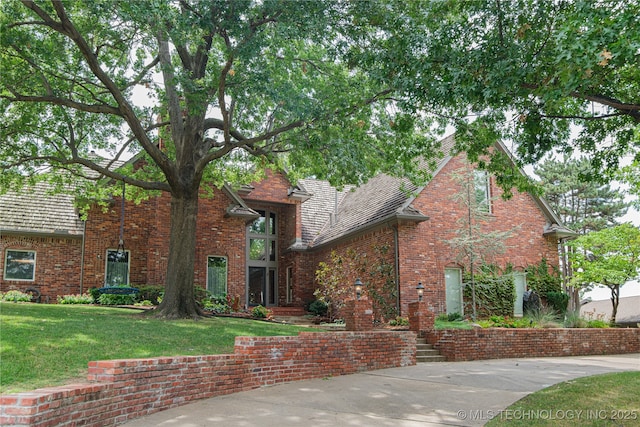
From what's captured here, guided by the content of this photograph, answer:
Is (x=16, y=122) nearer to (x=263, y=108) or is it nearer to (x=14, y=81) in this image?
(x=14, y=81)

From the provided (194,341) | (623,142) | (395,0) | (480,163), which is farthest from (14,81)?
(623,142)

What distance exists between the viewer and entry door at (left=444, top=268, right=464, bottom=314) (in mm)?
19938

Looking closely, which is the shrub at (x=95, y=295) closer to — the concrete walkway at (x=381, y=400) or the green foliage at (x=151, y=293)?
the green foliage at (x=151, y=293)

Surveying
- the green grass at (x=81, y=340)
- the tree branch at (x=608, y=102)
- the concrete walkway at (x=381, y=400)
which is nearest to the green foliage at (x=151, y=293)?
the green grass at (x=81, y=340)

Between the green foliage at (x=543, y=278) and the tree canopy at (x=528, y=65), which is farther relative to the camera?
the green foliage at (x=543, y=278)

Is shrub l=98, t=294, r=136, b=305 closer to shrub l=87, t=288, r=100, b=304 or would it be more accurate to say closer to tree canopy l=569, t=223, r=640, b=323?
shrub l=87, t=288, r=100, b=304

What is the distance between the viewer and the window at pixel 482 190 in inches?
846

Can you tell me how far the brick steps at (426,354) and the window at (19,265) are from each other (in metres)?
14.2

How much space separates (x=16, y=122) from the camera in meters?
14.6

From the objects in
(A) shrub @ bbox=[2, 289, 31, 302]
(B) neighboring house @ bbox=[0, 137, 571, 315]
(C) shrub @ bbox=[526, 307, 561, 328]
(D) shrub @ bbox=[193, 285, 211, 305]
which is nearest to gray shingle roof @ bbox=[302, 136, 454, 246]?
(B) neighboring house @ bbox=[0, 137, 571, 315]

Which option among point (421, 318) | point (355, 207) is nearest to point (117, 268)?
point (355, 207)

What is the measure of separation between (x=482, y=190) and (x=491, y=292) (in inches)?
177

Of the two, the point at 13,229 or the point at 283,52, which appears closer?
the point at 283,52

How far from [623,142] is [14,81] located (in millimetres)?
13573
